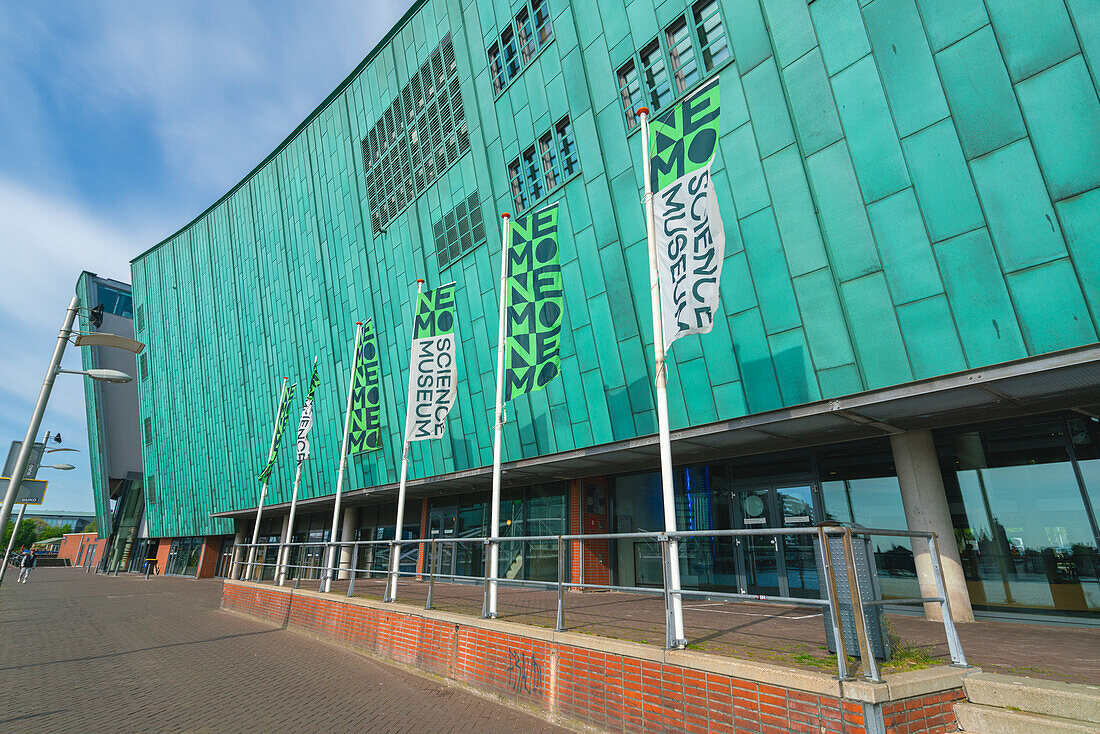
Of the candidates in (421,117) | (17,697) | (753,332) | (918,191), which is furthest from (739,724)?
(421,117)

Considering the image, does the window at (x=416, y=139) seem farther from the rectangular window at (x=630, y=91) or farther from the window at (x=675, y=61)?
the window at (x=675, y=61)

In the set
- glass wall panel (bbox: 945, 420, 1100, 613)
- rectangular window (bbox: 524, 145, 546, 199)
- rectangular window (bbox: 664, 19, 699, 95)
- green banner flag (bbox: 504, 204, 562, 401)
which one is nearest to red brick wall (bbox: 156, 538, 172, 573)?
rectangular window (bbox: 524, 145, 546, 199)

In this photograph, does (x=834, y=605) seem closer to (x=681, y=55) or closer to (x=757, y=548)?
(x=757, y=548)

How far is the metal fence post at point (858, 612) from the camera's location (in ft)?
14.6

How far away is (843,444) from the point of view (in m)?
12.0

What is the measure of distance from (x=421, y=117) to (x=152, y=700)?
1856 centimetres

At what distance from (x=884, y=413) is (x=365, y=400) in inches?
522

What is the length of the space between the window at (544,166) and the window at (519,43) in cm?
243

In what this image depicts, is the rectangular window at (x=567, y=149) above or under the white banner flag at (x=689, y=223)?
above

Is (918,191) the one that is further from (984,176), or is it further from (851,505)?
(851,505)

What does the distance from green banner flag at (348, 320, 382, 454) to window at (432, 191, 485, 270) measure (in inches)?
139

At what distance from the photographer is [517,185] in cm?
1656

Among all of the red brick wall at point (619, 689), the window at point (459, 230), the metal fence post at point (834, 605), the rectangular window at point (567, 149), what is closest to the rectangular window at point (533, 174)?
the rectangular window at point (567, 149)

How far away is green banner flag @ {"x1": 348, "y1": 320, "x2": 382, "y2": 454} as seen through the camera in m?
16.5
